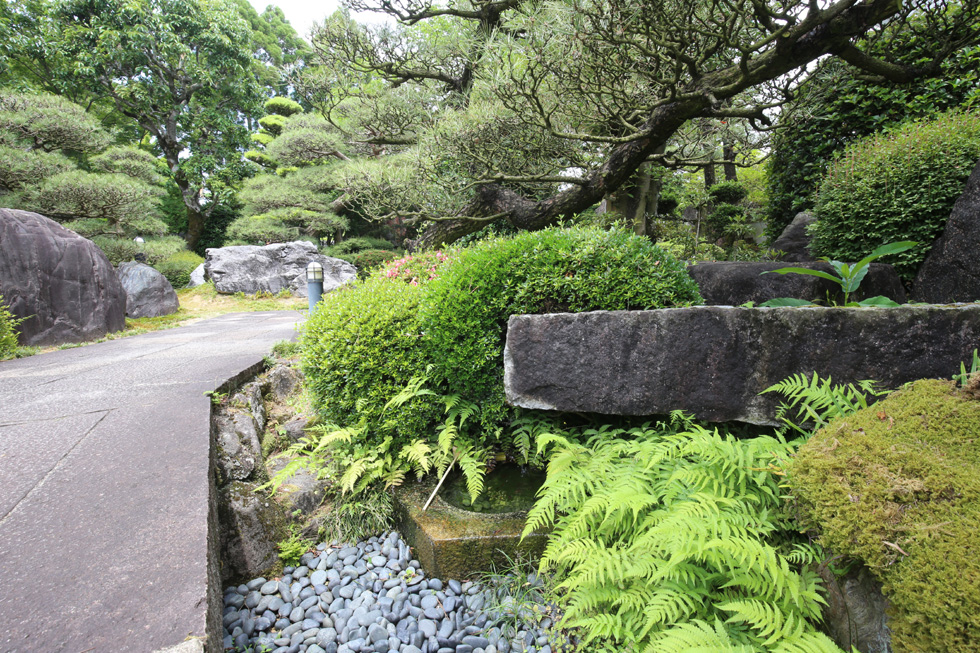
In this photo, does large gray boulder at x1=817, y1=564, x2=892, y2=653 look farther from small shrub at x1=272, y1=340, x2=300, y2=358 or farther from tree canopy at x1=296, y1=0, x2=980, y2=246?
small shrub at x1=272, y1=340, x2=300, y2=358

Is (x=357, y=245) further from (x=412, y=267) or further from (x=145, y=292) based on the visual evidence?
(x=412, y=267)

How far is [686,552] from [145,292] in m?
12.6

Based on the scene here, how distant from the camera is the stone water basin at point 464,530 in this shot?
2.32 metres

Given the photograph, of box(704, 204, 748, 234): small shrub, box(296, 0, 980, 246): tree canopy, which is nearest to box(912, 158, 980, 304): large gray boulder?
box(296, 0, 980, 246): tree canopy

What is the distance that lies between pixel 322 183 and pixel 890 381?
16747mm

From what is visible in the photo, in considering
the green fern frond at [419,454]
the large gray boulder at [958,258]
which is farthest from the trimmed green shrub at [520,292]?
the large gray boulder at [958,258]

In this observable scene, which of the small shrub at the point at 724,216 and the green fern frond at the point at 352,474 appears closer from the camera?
the green fern frond at the point at 352,474

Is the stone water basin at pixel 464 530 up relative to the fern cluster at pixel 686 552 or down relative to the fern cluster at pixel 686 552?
down

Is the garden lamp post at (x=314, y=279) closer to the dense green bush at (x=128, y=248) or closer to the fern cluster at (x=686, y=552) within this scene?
the fern cluster at (x=686, y=552)

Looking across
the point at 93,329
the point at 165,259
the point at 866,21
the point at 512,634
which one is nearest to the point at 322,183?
the point at 165,259

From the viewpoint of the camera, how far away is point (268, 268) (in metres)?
14.1

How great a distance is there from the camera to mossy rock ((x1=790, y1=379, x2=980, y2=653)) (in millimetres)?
1145

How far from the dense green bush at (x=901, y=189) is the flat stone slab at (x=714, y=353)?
2166mm

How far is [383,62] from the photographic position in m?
7.89
